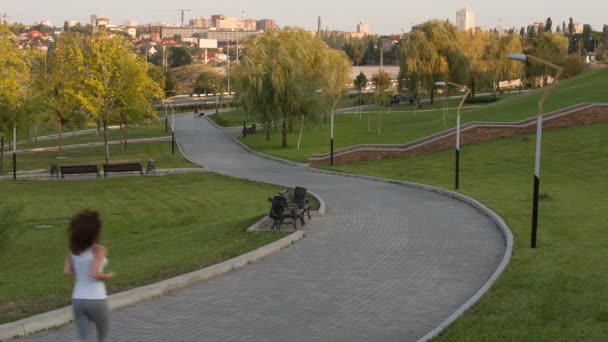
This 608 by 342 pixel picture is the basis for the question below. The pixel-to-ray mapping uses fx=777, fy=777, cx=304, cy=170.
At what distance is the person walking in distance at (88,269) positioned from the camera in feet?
23.2

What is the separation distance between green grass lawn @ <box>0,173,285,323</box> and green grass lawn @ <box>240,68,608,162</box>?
12.3m

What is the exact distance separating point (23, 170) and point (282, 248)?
27839 mm

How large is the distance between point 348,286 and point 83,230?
6831 mm

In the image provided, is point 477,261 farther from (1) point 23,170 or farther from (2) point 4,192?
(1) point 23,170

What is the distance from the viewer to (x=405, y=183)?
94.5 ft

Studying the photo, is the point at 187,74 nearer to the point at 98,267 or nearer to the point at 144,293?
the point at 144,293

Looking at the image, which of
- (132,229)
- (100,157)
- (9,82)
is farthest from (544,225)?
(100,157)

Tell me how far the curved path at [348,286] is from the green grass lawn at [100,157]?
22820mm

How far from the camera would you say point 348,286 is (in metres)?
13.2

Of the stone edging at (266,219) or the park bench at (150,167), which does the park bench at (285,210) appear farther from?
the park bench at (150,167)

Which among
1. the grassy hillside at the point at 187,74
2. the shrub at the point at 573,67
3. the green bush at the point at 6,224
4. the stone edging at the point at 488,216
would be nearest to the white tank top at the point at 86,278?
the stone edging at the point at 488,216

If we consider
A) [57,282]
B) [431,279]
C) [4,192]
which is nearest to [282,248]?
[431,279]

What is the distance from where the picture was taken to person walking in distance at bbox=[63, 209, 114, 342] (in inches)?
278

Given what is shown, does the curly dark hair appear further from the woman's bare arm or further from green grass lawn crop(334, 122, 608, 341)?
green grass lawn crop(334, 122, 608, 341)
